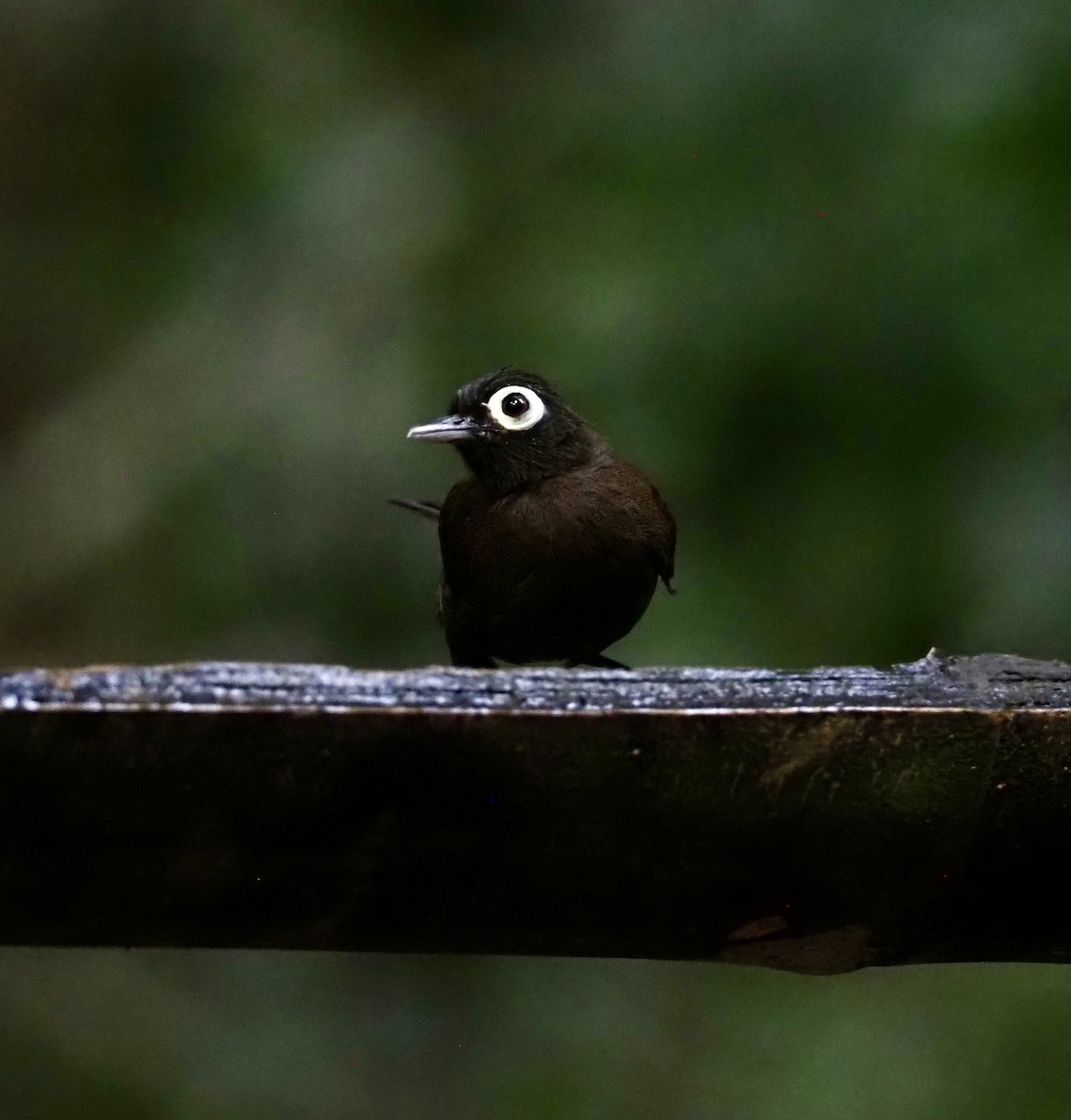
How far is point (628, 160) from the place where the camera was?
388 cm

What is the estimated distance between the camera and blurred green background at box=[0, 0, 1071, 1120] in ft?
11.2

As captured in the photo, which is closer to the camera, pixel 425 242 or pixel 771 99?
pixel 771 99

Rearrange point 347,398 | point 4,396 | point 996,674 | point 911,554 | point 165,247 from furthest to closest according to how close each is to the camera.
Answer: point 4,396, point 165,247, point 347,398, point 911,554, point 996,674

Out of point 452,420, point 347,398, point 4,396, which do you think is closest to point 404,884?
point 452,420

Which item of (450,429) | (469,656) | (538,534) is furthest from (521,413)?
(469,656)

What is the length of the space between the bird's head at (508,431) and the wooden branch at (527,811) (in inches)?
71.7

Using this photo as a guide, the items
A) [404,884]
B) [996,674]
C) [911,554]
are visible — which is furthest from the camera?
[911,554]

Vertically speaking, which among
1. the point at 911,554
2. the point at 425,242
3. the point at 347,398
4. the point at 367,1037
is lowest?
the point at 367,1037

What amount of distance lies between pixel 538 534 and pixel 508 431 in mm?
306

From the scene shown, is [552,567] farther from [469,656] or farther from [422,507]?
[422,507]

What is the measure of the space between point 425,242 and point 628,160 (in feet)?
2.01

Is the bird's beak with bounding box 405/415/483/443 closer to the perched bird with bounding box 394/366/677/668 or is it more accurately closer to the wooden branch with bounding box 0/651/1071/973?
the perched bird with bounding box 394/366/677/668

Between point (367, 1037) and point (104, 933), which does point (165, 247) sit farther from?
point (104, 933)

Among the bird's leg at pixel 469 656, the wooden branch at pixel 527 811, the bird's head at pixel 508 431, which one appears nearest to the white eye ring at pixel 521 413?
the bird's head at pixel 508 431
